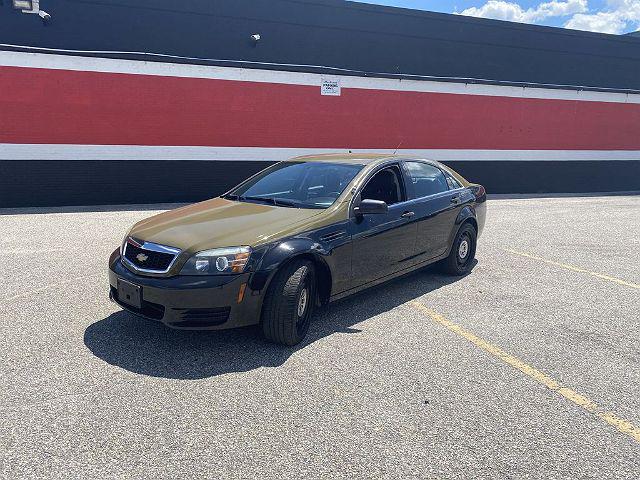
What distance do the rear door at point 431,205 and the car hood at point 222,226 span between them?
1519 millimetres

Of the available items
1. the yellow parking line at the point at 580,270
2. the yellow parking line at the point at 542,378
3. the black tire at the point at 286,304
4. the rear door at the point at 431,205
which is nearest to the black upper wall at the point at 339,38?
the yellow parking line at the point at 580,270

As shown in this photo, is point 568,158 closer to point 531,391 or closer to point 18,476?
point 531,391

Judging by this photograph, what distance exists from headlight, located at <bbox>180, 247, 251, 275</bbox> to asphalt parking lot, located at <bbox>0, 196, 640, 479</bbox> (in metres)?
0.69

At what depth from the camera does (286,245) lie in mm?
3891

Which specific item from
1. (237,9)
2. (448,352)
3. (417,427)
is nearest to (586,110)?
(237,9)

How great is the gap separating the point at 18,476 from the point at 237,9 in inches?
596

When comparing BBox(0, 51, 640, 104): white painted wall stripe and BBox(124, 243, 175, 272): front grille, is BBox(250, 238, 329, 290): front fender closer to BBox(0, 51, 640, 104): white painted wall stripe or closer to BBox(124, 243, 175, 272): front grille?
BBox(124, 243, 175, 272): front grille

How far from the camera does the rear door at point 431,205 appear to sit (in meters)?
5.42

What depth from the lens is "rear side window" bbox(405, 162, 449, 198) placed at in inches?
218

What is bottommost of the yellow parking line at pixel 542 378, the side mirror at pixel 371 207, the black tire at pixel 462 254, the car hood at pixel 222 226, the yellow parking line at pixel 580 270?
the yellow parking line at pixel 542 378

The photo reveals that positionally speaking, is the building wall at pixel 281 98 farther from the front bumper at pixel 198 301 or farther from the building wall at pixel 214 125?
the front bumper at pixel 198 301

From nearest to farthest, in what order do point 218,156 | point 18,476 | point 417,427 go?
point 18,476
point 417,427
point 218,156

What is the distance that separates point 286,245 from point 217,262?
0.55m

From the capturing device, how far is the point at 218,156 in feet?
41.9
